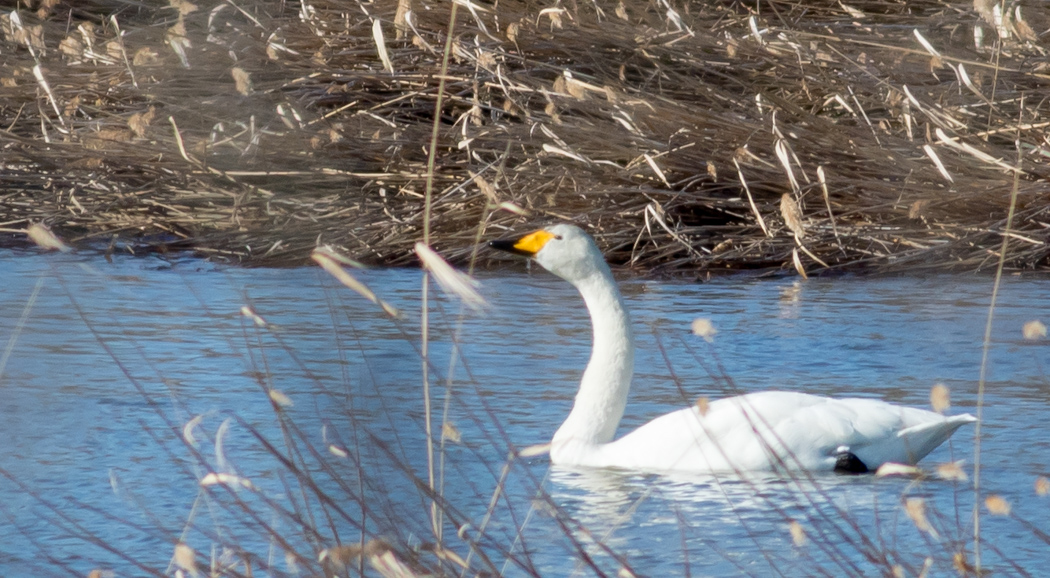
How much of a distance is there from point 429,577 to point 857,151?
599 cm

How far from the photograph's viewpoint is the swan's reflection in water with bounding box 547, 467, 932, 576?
132 inches

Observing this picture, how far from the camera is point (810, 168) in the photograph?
25.8ft

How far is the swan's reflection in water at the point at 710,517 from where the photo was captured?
3.36 metres

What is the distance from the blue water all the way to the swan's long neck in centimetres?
22

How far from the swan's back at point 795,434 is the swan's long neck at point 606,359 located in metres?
0.23

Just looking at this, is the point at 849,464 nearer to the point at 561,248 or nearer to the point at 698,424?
the point at 698,424

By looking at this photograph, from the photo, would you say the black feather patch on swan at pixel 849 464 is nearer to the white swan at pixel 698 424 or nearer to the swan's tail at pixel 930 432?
the white swan at pixel 698 424

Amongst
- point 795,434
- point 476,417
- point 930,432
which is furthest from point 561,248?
point 476,417

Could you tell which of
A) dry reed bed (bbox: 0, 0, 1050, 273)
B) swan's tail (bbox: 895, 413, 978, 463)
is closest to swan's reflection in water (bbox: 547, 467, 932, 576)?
swan's tail (bbox: 895, 413, 978, 463)

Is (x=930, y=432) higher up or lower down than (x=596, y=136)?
lower down

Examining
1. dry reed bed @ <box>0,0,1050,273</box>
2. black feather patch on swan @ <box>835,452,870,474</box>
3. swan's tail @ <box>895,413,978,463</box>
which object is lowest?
black feather patch on swan @ <box>835,452,870,474</box>

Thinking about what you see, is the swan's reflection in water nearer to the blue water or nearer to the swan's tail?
the blue water

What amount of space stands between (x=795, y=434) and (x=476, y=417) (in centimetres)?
123

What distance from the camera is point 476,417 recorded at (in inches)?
130
